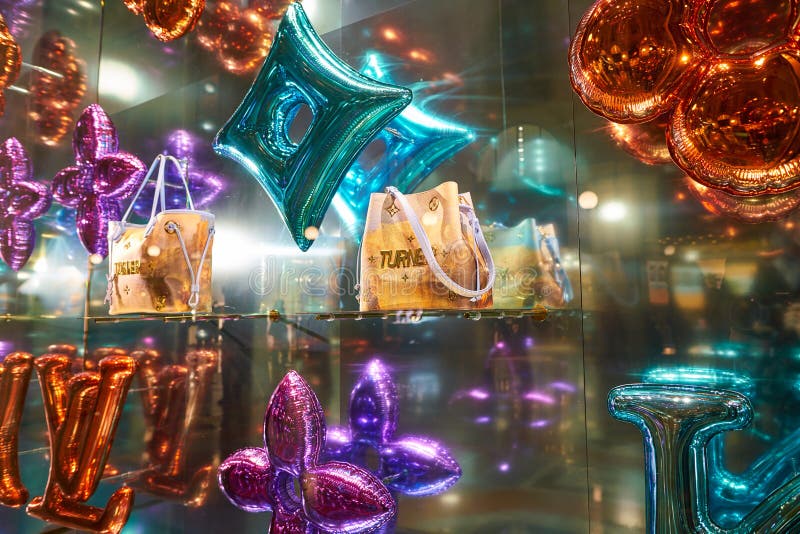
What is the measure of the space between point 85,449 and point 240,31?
4.37 feet

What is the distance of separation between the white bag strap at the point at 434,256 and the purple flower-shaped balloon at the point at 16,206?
1.45m

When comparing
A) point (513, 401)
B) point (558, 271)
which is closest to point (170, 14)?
point (558, 271)

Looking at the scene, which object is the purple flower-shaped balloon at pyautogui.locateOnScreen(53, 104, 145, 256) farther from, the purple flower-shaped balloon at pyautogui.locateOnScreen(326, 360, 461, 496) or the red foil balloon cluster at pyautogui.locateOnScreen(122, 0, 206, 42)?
the purple flower-shaped balloon at pyautogui.locateOnScreen(326, 360, 461, 496)

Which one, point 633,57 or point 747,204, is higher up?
point 633,57

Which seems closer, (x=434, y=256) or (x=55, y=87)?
(x=434, y=256)

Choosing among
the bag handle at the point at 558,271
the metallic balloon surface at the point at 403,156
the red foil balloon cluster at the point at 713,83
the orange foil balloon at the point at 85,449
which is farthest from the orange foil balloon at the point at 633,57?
the orange foil balloon at the point at 85,449

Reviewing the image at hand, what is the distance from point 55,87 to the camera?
2.04 meters

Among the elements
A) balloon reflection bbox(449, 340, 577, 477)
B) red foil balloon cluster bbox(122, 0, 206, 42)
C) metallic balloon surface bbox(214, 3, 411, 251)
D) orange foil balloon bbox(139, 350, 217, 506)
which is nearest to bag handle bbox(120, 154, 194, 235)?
metallic balloon surface bbox(214, 3, 411, 251)

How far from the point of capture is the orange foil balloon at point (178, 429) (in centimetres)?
177

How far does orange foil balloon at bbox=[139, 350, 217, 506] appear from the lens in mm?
1772

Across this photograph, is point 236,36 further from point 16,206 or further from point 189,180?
point 16,206

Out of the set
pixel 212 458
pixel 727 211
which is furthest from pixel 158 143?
pixel 727 211

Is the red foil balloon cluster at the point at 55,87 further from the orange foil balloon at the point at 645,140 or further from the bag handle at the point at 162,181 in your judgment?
the orange foil balloon at the point at 645,140

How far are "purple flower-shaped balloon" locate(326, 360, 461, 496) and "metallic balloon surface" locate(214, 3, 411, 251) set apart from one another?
40cm
